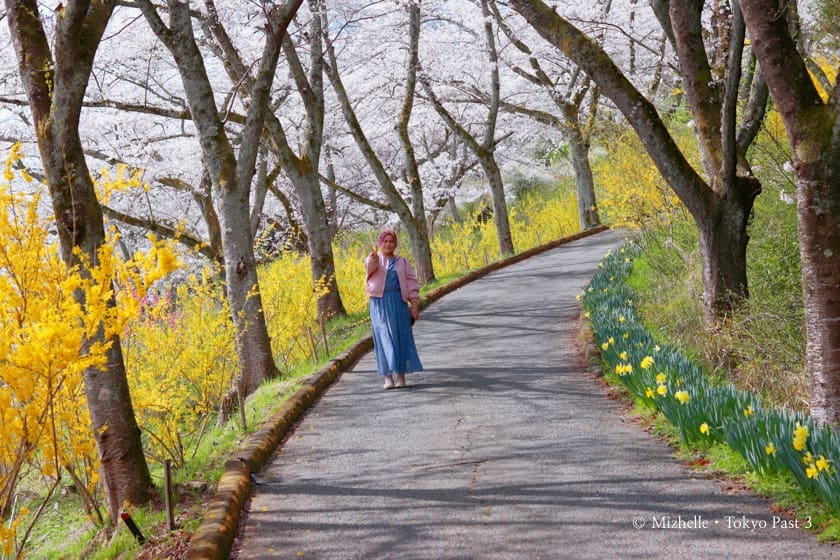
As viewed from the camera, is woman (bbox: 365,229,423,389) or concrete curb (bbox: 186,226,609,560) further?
woman (bbox: 365,229,423,389)

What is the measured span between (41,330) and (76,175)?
1784mm

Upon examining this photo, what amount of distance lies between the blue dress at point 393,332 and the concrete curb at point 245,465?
75cm

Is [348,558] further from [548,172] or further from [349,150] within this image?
[548,172]

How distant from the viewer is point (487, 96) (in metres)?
22.9

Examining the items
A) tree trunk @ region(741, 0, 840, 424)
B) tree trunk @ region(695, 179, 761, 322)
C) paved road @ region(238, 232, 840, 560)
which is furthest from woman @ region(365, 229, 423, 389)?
tree trunk @ region(741, 0, 840, 424)

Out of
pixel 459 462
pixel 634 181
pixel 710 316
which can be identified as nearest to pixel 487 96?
pixel 634 181

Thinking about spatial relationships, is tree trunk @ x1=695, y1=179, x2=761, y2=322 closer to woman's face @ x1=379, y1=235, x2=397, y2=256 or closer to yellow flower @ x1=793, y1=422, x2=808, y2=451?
woman's face @ x1=379, y1=235, x2=397, y2=256

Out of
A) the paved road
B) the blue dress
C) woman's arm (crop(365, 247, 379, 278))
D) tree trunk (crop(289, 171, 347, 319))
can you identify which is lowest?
the paved road

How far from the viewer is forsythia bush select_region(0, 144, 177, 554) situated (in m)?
3.67

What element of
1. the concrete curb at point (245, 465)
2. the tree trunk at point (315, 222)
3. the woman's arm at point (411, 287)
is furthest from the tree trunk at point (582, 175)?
the woman's arm at point (411, 287)

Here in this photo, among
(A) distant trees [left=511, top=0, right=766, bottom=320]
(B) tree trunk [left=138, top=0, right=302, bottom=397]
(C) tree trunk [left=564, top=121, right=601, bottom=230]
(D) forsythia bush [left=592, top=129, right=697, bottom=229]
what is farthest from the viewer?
(C) tree trunk [left=564, top=121, right=601, bottom=230]

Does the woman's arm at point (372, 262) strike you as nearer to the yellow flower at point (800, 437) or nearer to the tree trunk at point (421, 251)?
the yellow flower at point (800, 437)

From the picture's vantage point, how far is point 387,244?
782 cm

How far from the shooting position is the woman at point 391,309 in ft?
25.4
